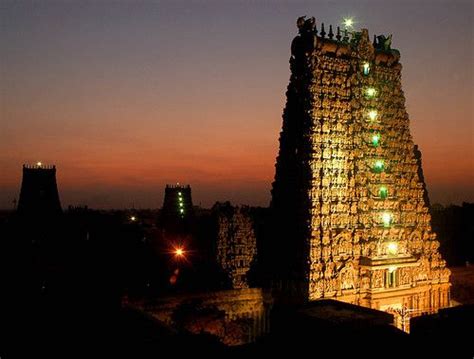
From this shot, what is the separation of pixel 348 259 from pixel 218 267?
5.27 metres

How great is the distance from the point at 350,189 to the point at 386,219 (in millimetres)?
2298

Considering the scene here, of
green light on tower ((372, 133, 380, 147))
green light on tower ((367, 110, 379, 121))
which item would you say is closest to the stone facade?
green light on tower ((372, 133, 380, 147))

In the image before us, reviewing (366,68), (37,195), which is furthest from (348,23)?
(37,195)

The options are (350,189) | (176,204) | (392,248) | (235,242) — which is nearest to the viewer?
(235,242)

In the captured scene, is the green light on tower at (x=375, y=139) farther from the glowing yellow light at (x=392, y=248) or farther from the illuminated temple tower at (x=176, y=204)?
the illuminated temple tower at (x=176, y=204)

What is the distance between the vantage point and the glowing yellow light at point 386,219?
22953 mm

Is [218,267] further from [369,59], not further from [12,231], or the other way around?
[12,231]

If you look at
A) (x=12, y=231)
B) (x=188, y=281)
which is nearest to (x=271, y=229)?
(x=188, y=281)

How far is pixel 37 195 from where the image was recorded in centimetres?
3241

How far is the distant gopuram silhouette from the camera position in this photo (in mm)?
32031

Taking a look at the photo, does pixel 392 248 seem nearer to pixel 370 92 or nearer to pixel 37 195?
pixel 370 92

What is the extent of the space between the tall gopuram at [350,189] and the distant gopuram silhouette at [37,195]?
15.8 m

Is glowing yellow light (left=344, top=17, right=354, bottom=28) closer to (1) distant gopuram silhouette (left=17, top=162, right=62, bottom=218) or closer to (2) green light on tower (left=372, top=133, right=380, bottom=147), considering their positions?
(2) green light on tower (left=372, top=133, right=380, bottom=147)

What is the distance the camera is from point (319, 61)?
71.6ft
